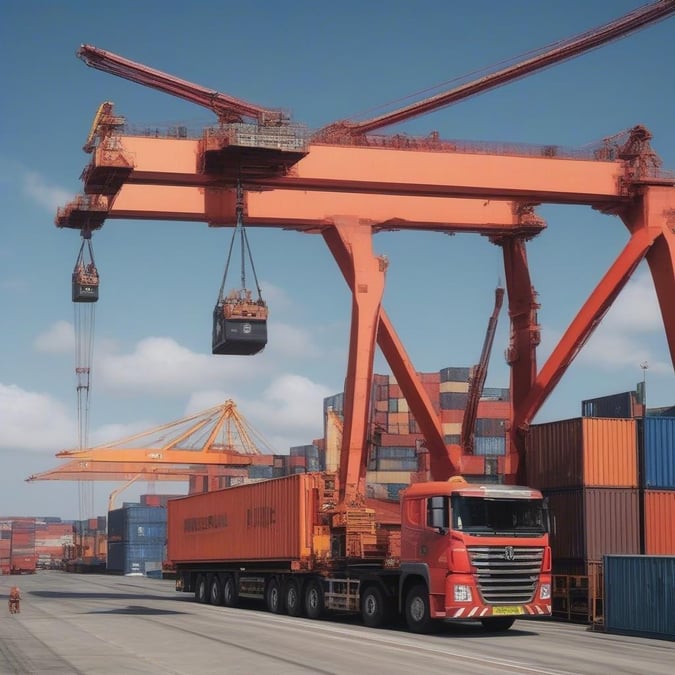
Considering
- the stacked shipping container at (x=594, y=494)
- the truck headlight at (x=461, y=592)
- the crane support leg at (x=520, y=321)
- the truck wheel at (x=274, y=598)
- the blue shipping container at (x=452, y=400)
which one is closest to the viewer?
the truck headlight at (x=461, y=592)

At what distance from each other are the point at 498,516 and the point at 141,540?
61.3m

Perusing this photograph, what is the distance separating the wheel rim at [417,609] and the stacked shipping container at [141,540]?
190ft

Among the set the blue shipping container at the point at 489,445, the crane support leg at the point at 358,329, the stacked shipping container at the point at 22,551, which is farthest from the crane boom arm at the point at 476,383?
the stacked shipping container at the point at 22,551

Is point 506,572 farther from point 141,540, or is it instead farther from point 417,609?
point 141,540

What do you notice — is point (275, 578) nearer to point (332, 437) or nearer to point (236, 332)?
point (236, 332)

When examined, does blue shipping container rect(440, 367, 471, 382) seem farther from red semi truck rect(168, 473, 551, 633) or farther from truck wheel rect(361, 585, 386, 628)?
truck wheel rect(361, 585, 386, 628)

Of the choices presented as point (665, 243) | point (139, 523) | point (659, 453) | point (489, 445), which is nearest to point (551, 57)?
point (665, 243)

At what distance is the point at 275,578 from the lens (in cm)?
2948

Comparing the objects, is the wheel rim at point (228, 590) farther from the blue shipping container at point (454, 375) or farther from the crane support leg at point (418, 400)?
the blue shipping container at point (454, 375)

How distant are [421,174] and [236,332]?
303 inches

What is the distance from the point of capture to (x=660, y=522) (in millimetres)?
27219

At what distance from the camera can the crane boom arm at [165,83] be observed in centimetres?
3306

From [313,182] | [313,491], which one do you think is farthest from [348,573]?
[313,182]

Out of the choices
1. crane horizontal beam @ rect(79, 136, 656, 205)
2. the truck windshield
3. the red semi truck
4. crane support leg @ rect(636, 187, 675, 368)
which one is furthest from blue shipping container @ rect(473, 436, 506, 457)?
the truck windshield
